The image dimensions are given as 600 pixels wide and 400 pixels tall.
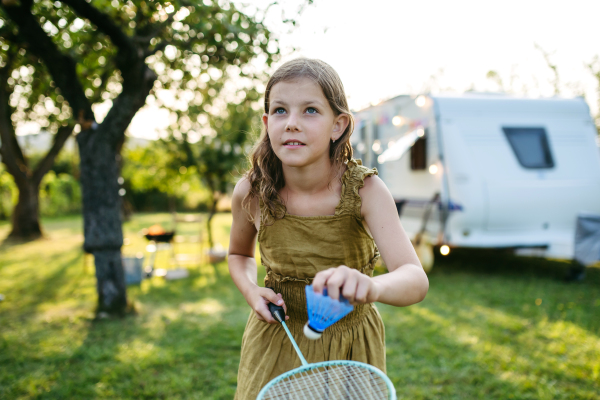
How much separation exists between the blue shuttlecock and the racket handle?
26 centimetres

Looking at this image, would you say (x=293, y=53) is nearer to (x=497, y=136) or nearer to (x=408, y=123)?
(x=408, y=123)

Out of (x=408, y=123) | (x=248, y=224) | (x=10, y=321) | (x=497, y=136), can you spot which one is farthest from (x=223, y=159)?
(x=248, y=224)

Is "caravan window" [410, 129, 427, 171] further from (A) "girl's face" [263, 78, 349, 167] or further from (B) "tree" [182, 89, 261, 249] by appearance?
(A) "girl's face" [263, 78, 349, 167]

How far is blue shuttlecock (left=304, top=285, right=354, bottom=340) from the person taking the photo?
109 centimetres

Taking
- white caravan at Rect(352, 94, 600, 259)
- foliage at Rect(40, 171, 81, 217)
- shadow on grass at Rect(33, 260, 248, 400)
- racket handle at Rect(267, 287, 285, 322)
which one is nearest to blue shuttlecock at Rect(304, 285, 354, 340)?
racket handle at Rect(267, 287, 285, 322)

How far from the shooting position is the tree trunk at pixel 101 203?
488 cm

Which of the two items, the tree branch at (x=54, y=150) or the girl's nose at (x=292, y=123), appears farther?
the tree branch at (x=54, y=150)

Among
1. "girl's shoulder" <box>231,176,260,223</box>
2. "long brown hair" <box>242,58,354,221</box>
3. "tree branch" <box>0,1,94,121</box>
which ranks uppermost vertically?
"tree branch" <box>0,1,94,121</box>

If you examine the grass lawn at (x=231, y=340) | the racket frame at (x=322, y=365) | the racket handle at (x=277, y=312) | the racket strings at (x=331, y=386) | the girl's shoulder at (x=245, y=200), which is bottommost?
the grass lawn at (x=231, y=340)

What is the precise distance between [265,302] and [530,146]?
7095 millimetres

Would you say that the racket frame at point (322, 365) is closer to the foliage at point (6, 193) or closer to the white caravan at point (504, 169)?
the white caravan at point (504, 169)

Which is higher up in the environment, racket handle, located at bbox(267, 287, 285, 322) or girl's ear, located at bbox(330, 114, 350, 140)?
girl's ear, located at bbox(330, 114, 350, 140)

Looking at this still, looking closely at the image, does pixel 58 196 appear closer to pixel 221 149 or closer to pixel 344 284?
pixel 221 149

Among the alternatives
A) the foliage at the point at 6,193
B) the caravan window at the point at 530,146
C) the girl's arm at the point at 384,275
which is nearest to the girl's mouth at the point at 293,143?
the girl's arm at the point at 384,275
